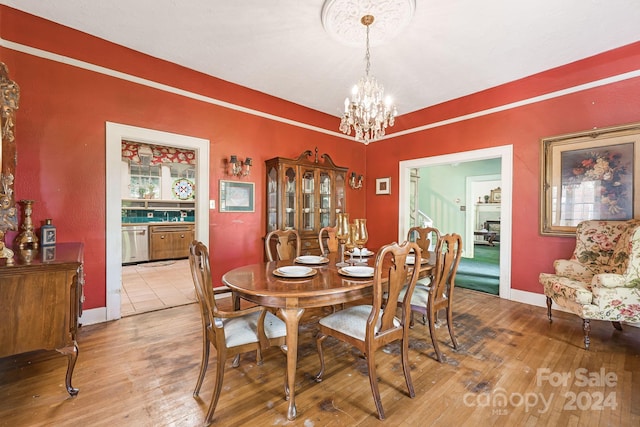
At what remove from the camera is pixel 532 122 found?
11.0 ft

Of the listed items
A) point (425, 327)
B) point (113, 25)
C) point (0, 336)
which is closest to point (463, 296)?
point (425, 327)


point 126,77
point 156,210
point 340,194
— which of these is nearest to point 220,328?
point 126,77

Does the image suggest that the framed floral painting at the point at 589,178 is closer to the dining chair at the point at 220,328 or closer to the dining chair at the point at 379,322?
the dining chair at the point at 379,322

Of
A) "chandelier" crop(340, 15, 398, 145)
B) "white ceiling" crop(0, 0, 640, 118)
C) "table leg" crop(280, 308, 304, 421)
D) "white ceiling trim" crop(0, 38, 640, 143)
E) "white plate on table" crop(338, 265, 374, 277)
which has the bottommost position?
"table leg" crop(280, 308, 304, 421)

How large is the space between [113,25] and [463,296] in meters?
5.02

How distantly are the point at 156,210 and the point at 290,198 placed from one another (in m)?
4.25

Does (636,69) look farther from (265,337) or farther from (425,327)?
(265,337)

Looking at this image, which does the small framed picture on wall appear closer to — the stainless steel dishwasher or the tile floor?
the tile floor

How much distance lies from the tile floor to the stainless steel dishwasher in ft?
0.65

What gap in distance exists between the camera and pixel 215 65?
3182 mm

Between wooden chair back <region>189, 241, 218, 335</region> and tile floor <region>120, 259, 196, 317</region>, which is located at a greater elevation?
wooden chair back <region>189, 241, 218, 335</region>

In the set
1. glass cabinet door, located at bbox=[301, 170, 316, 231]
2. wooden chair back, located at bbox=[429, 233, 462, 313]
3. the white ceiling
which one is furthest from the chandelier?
glass cabinet door, located at bbox=[301, 170, 316, 231]

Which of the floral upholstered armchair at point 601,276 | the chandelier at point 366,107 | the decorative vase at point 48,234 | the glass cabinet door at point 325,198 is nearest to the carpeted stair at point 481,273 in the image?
the floral upholstered armchair at point 601,276

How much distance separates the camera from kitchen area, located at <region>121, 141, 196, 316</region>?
5551 mm
